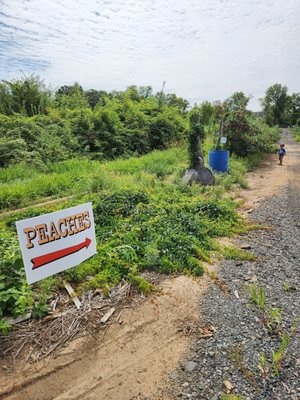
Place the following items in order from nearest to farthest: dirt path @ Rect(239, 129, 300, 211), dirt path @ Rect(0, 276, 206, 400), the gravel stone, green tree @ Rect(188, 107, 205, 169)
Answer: dirt path @ Rect(0, 276, 206, 400)
the gravel stone
dirt path @ Rect(239, 129, 300, 211)
green tree @ Rect(188, 107, 205, 169)

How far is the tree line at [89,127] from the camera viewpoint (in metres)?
9.29

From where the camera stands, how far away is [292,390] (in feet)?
6.74

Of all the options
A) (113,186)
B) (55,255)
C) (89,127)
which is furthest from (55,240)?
(89,127)

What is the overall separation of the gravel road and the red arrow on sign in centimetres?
A: 137

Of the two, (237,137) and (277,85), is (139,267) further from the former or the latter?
(277,85)

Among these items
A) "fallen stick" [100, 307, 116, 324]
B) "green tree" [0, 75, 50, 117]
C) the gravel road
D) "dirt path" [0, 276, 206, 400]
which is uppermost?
"green tree" [0, 75, 50, 117]

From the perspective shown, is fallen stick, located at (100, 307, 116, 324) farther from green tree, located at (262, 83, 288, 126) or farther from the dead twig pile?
green tree, located at (262, 83, 288, 126)

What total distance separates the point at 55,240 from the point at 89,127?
978 centimetres

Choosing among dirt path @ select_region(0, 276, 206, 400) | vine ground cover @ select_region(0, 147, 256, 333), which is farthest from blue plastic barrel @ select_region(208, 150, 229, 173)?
dirt path @ select_region(0, 276, 206, 400)

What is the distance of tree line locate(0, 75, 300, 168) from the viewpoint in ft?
30.5

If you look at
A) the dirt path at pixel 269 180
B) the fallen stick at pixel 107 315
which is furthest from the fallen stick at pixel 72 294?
the dirt path at pixel 269 180

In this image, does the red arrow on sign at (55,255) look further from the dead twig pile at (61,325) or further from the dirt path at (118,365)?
the dirt path at (118,365)

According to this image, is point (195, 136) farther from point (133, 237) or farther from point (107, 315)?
point (107, 315)

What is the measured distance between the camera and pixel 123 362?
233 centimetres
